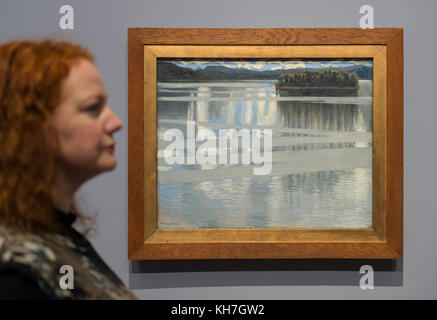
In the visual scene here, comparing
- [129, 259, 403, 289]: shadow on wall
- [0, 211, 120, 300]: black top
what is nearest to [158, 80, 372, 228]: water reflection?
[129, 259, 403, 289]: shadow on wall

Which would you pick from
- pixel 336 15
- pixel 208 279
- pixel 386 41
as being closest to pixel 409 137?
pixel 386 41

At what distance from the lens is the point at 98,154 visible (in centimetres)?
41

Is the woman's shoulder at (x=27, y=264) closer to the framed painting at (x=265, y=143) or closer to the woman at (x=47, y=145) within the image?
the woman at (x=47, y=145)

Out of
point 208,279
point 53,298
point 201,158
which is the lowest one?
point 208,279

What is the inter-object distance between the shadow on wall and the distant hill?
1.62ft

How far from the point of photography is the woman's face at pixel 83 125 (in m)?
0.39

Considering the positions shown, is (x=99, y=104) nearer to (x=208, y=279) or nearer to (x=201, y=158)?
(x=201, y=158)

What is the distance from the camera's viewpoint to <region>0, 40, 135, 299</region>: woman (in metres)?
0.37

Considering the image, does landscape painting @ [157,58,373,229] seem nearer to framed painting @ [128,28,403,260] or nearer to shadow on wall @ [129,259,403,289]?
framed painting @ [128,28,403,260]

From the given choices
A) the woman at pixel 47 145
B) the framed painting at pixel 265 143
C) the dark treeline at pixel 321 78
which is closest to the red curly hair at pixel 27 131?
the woman at pixel 47 145

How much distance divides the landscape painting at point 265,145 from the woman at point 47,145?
556mm

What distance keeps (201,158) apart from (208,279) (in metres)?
0.33

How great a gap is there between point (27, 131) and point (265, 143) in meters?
0.68

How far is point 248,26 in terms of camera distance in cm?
97
